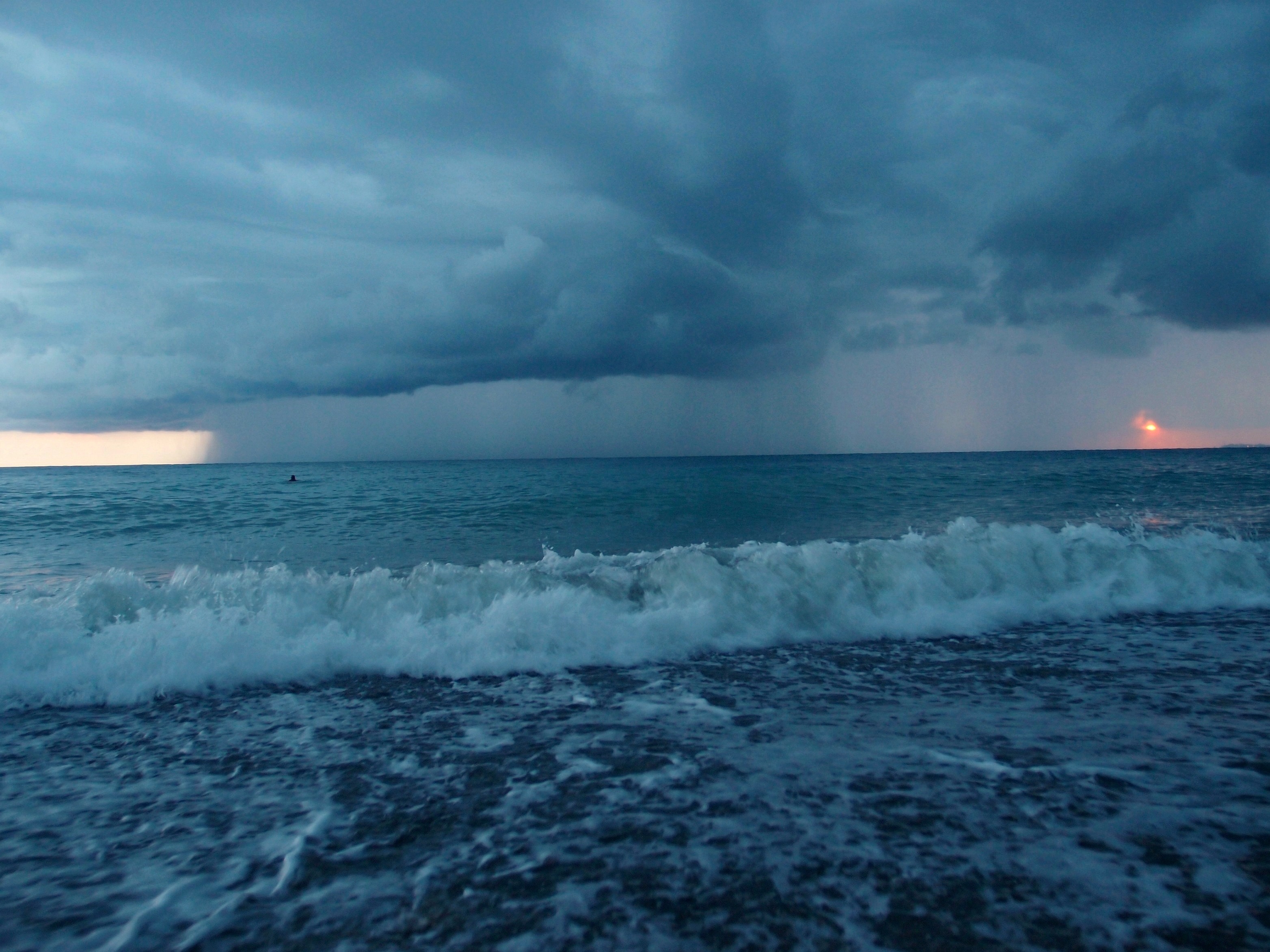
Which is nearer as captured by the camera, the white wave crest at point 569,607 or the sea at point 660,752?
the sea at point 660,752

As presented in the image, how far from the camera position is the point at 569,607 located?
9.59 metres

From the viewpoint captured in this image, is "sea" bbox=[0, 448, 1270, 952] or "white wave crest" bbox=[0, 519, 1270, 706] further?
"white wave crest" bbox=[0, 519, 1270, 706]

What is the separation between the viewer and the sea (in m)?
3.52

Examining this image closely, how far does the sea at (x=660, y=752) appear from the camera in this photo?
3.52 metres

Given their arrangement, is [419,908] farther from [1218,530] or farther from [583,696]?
[1218,530]

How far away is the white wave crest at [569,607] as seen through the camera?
796 centimetres

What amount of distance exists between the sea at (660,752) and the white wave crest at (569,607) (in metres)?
0.06

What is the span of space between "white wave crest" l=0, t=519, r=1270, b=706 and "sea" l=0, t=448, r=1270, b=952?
6cm

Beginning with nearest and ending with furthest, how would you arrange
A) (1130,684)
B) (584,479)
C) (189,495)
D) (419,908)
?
1. (419,908)
2. (1130,684)
3. (189,495)
4. (584,479)

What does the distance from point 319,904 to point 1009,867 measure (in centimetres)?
372

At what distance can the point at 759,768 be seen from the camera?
515 cm

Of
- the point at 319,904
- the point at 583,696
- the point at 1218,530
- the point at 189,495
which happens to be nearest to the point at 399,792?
the point at 319,904

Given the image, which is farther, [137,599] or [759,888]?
[137,599]

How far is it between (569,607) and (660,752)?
420 cm
